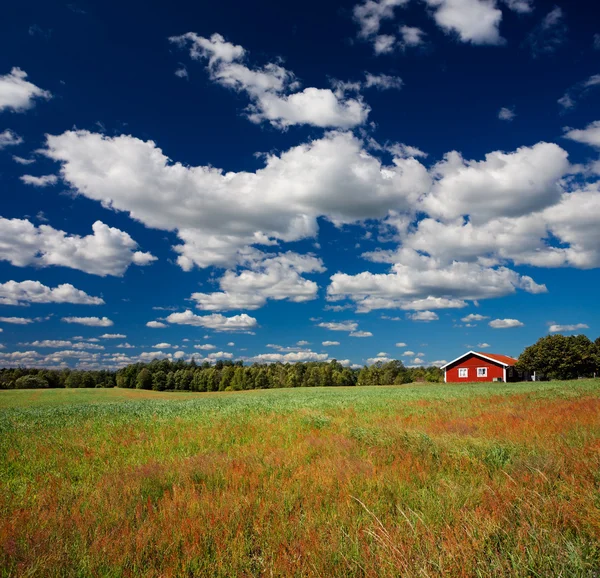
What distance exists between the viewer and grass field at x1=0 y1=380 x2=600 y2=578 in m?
4.00

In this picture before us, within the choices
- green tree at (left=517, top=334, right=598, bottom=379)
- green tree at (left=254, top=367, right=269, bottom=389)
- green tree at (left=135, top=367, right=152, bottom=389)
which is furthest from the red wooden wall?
green tree at (left=135, top=367, right=152, bottom=389)

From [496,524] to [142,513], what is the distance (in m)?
4.97

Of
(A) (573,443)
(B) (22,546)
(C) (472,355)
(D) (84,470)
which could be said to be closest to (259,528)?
(B) (22,546)

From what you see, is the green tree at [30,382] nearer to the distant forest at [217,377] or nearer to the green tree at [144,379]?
the distant forest at [217,377]

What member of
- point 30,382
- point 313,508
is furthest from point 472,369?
point 30,382

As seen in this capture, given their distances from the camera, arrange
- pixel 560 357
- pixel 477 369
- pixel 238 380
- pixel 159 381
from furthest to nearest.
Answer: pixel 159 381 < pixel 238 380 < pixel 560 357 < pixel 477 369

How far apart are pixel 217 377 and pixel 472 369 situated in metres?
76.2

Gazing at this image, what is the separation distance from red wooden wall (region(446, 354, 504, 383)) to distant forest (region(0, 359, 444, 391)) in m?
33.1

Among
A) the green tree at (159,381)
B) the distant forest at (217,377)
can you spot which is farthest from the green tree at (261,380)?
the green tree at (159,381)

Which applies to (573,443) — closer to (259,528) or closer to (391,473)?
(391,473)

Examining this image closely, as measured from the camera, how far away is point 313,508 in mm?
5609

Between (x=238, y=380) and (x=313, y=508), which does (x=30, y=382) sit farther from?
(x=313, y=508)

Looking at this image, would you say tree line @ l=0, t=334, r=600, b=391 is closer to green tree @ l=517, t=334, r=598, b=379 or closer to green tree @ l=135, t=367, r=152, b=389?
green tree @ l=135, t=367, r=152, b=389

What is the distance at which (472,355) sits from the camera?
7531 cm
